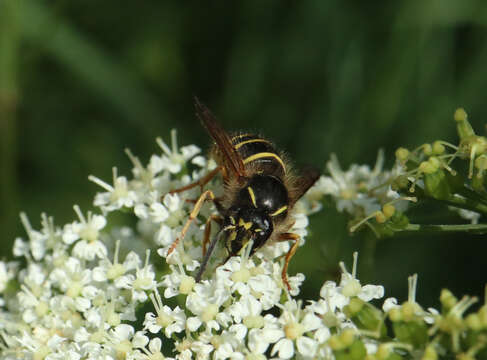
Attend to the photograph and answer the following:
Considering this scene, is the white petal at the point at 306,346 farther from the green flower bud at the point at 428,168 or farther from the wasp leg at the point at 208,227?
the green flower bud at the point at 428,168

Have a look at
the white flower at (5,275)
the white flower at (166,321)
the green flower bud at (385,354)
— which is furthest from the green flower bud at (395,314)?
the white flower at (5,275)

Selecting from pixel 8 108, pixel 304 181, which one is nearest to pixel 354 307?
pixel 304 181

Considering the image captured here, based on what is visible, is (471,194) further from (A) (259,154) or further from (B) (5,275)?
(B) (5,275)

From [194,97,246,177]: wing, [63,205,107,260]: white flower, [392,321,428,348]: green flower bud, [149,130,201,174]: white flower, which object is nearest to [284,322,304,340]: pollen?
[392,321,428,348]: green flower bud

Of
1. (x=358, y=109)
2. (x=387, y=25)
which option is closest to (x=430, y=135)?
(x=358, y=109)

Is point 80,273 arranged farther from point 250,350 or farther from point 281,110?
point 281,110

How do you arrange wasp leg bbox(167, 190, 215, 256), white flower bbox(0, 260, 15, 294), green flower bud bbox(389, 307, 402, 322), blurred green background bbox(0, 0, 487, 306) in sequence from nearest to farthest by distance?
green flower bud bbox(389, 307, 402, 322)
wasp leg bbox(167, 190, 215, 256)
white flower bbox(0, 260, 15, 294)
blurred green background bbox(0, 0, 487, 306)

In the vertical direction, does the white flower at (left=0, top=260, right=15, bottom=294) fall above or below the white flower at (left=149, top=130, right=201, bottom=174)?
below

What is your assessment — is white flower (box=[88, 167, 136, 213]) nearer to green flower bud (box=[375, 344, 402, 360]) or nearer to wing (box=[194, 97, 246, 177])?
wing (box=[194, 97, 246, 177])
